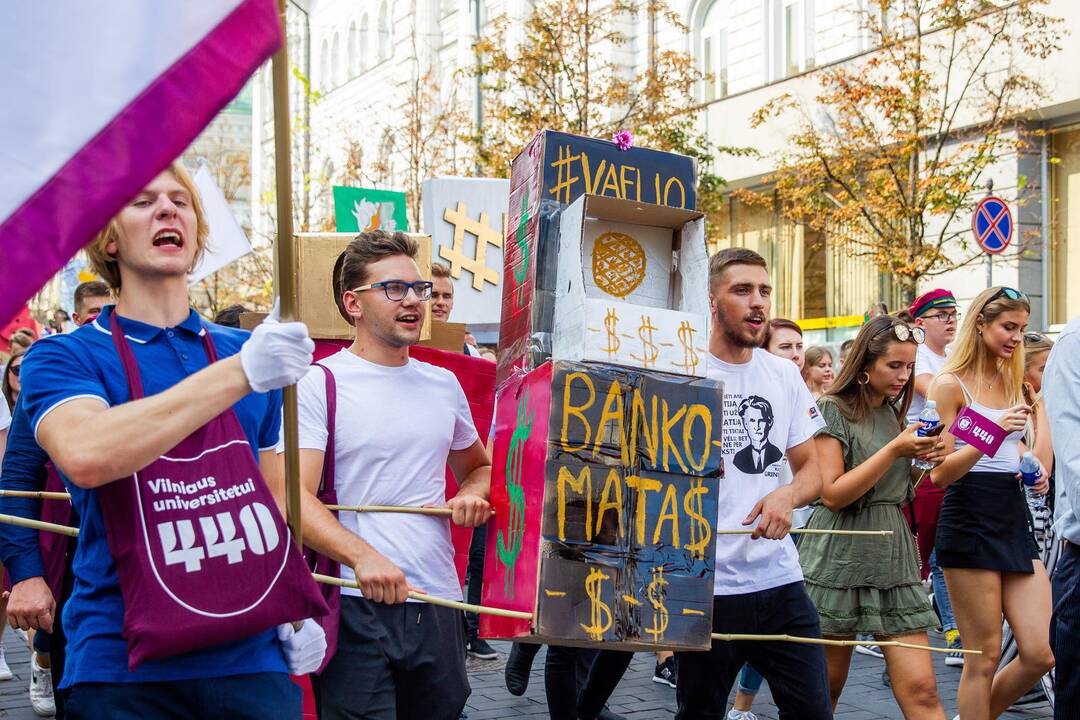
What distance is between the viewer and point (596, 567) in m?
3.97

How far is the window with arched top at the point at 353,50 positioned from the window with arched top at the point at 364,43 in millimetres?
254

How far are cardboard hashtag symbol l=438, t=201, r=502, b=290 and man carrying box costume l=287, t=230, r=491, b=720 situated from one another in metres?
6.61

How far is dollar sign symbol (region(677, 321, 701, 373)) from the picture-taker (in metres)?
4.19

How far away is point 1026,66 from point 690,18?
8785mm

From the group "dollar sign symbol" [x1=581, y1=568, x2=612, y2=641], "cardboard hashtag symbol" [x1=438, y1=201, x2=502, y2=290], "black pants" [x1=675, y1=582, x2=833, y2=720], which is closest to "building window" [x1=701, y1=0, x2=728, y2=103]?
"cardboard hashtag symbol" [x1=438, y1=201, x2=502, y2=290]

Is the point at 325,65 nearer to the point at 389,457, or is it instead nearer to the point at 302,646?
the point at 389,457

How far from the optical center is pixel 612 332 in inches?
158

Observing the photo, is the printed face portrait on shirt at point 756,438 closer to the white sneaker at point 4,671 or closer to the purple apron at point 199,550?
the purple apron at point 199,550

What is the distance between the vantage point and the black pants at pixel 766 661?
193 inches

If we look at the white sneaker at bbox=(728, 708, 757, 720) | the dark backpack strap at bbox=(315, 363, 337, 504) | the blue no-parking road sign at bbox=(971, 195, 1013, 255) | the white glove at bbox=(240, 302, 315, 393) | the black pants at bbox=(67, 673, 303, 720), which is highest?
the blue no-parking road sign at bbox=(971, 195, 1013, 255)

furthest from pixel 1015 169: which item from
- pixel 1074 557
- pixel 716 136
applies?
pixel 1074 557

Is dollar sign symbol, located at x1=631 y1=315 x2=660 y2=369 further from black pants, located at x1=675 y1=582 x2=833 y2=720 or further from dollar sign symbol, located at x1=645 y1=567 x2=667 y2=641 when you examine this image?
black pants, located at x1=675 y1=582 x2=833 y2=720

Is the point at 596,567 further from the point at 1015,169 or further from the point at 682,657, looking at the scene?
the point at 1015,169

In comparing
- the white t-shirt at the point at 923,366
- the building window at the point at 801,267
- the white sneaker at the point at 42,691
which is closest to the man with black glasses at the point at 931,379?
the white t-shirt at the point at 923,366
